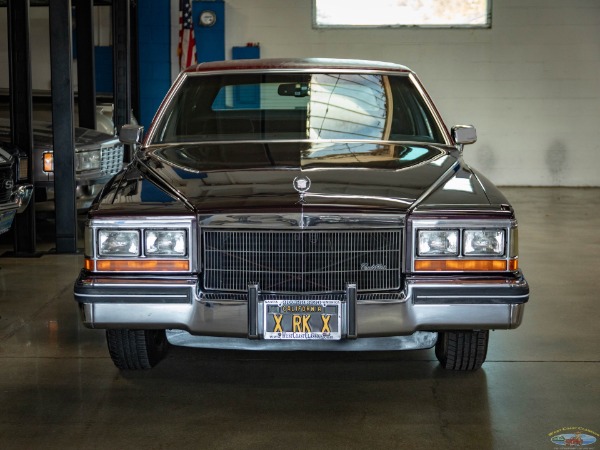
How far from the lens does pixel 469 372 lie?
4.80 metres

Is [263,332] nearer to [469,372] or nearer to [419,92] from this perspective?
[469,372]

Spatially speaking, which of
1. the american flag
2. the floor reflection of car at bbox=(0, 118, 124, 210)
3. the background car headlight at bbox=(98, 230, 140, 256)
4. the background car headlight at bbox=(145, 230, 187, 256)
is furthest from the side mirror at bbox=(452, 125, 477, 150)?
the american flag

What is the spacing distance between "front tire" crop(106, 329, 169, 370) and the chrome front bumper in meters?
0.47

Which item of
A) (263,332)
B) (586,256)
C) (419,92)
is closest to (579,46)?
(586,256)

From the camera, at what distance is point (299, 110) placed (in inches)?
213

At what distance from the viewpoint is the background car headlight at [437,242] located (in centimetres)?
409

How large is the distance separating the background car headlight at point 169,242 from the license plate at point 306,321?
0.47 meters

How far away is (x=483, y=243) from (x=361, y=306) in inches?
22.6

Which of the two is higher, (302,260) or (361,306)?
(302,260)

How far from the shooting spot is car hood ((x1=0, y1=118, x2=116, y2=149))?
8.93 meters

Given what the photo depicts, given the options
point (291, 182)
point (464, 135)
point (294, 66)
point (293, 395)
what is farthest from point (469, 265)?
point (294, 66)

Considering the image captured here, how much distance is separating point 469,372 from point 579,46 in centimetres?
1195

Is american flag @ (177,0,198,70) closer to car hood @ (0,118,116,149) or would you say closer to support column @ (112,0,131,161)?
support column @ (112,0,131,161)

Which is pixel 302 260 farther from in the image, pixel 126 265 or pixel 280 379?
pixel 280 379
